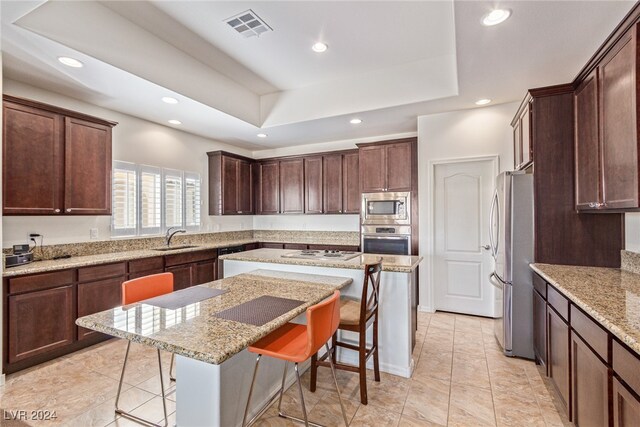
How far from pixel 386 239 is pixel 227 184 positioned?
286cm

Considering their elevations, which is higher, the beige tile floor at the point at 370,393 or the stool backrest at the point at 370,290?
the stool backrest at the point at 370,290

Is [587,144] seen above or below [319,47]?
below

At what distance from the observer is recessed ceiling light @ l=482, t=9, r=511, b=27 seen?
6.77ft

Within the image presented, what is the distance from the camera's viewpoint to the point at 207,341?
1293 mm

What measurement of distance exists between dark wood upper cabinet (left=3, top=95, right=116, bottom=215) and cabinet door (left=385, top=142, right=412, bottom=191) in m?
3.61

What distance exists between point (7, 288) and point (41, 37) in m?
2.00

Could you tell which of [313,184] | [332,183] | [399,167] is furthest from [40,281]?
[399,167]

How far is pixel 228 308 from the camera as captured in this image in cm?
176

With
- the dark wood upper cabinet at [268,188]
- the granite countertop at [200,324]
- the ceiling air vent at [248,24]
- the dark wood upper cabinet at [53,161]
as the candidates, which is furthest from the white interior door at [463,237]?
the dark wood upper cabinet at [53,161]

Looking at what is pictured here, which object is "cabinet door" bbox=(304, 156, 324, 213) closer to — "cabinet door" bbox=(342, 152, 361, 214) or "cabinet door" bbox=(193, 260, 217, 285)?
"cabinet door" bbox=(342, 152, 361, 214)

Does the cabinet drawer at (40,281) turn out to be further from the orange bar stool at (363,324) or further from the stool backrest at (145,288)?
the orange bar stool at (363,324)

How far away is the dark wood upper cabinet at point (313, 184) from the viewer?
5.44 meters

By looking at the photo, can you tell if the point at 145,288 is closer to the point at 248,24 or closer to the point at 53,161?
the point at 53,161

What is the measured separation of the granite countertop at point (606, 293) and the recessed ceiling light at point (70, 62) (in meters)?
3.96
